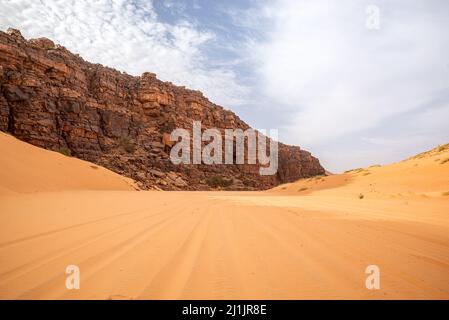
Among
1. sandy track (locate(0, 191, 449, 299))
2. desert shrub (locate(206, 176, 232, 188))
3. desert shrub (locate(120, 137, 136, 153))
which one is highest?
desert shrub (locate(120, 137, 136, 153))

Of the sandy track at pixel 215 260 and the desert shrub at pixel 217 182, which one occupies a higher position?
the desert shrub at pixel 217 182

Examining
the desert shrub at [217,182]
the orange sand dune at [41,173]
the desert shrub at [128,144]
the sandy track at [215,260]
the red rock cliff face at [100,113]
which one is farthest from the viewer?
the desert shrub at [217,182]

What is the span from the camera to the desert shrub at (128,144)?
121 feet

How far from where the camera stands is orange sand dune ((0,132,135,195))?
35.8ft

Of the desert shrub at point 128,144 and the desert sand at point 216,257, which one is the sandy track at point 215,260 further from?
the desert shrub at point 128,144

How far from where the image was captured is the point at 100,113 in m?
39.5

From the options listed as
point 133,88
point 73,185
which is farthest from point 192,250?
point 133,88

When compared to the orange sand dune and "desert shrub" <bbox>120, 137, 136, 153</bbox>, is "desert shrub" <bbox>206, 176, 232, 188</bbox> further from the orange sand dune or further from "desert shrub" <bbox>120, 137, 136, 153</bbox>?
the orange sand dune

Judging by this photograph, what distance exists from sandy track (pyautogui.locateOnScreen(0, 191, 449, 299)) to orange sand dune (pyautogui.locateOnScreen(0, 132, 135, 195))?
7367 millimetres

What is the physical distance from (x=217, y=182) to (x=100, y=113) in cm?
2000

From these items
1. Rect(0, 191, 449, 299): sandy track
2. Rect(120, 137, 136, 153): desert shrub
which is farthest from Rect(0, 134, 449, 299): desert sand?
Rect(120, 137, 136, 153): desert shrub

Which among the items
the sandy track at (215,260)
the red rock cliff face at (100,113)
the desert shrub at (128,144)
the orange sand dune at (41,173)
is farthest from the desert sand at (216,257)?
the desert shrub at (128,144)

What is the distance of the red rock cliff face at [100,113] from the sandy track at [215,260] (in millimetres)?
23684

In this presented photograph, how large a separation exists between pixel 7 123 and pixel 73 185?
22502mm
